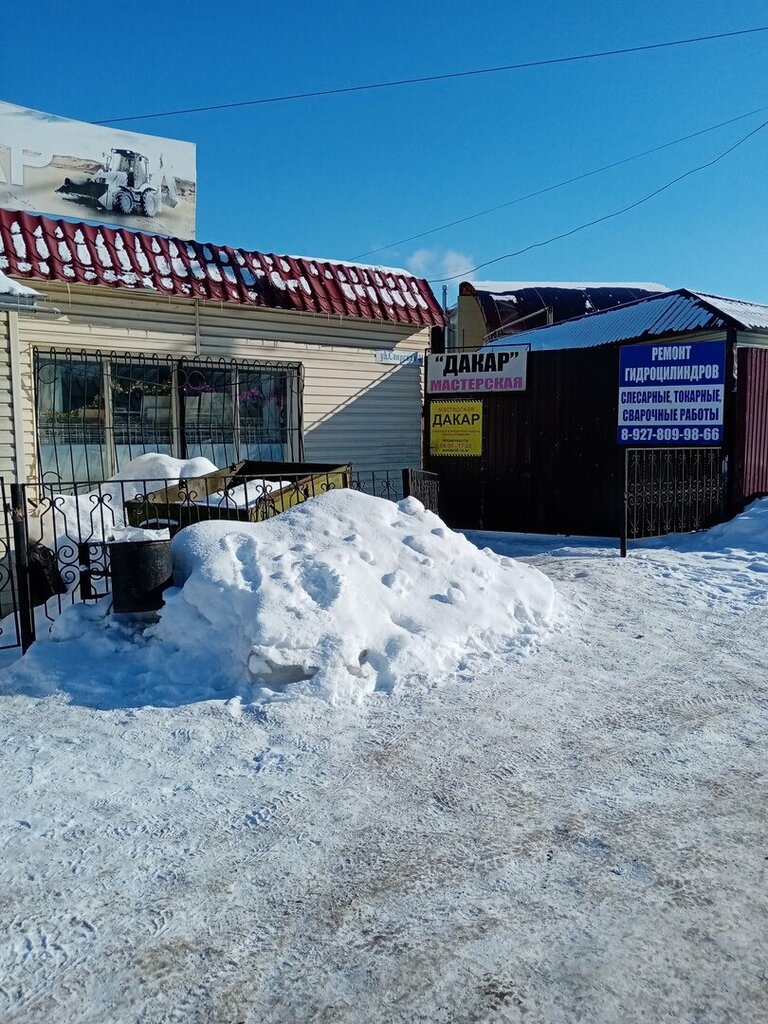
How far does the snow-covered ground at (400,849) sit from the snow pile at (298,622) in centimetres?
10

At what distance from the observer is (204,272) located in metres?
11.4

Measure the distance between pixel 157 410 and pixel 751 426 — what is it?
813 centimetres

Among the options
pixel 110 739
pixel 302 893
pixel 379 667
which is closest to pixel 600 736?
pixel 379 667

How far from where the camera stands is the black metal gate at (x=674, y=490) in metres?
10.5

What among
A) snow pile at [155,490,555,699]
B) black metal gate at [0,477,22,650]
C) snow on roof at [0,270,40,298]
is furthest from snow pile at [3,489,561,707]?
snow on roof at [0,270,40,298]

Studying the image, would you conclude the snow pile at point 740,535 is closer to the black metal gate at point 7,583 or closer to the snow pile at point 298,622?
the snow pile at point 298,622

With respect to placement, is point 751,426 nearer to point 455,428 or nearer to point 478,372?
point 478,372

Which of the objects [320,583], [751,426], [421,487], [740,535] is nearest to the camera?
[320,583]

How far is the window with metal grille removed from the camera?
1038 centimetres

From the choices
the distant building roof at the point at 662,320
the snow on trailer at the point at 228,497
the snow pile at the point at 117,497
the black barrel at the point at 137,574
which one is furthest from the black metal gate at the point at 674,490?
the black barrel at the point at 137,574

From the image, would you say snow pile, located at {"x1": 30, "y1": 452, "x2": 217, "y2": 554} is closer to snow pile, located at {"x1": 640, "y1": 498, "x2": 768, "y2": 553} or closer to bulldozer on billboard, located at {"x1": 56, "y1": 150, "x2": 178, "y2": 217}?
bulldozer on billboard, located at {"x1": 56, "y1": 150, "x2": 178, "y2": 217}

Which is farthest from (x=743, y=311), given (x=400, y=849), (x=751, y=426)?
(x=400, y=849)

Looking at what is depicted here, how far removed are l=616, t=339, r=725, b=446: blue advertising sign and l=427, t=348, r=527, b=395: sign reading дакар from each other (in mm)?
1469

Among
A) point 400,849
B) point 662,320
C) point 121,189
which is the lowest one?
point 400,849
